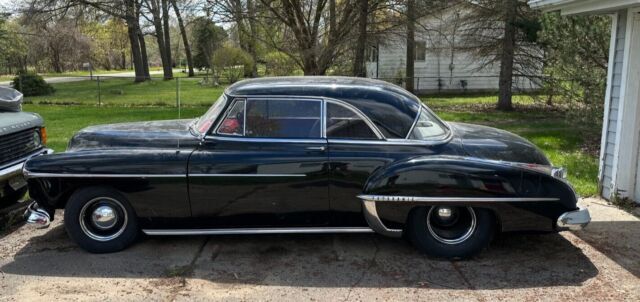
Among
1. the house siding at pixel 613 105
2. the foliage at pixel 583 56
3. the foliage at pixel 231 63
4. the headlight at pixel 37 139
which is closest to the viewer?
the headlight at pixel 37 139

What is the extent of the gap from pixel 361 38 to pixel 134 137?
1083 centimetres

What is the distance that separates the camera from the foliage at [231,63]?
90.8 feet

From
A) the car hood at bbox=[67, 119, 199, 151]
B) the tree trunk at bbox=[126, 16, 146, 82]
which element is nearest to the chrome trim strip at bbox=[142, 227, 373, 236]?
the car hood at bbox=[67, 119, 199, 151]

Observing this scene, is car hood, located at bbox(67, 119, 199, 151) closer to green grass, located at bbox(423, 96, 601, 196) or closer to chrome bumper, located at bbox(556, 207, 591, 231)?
chrome bumper, located at bbox(556, 207, 591, 231)

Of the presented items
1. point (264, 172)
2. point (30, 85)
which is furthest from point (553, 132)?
point (30, 85)

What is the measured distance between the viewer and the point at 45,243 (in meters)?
5.05

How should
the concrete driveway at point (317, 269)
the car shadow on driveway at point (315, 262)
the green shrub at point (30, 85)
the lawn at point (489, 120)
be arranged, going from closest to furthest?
1. the concrete driveway at point (317, 269)
2. the car shadow on driveway at point (315, 262)
3. the lawn at point (489, 120)
4. the green shrub at point (30, 85)

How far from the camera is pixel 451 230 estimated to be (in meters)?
4.64

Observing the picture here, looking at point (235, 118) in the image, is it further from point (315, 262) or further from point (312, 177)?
point (315, 262)

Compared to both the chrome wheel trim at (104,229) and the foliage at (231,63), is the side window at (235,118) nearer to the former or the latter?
the chrome wheel trim at (104,229)

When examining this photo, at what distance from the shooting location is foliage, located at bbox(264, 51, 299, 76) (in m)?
17.3

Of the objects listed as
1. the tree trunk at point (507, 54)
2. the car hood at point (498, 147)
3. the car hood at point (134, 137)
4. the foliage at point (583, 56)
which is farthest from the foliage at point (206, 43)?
the car hood at point (498, 147)

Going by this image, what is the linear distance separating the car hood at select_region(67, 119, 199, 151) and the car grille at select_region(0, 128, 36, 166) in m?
0.81

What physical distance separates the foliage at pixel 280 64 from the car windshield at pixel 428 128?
12009 millimetres
